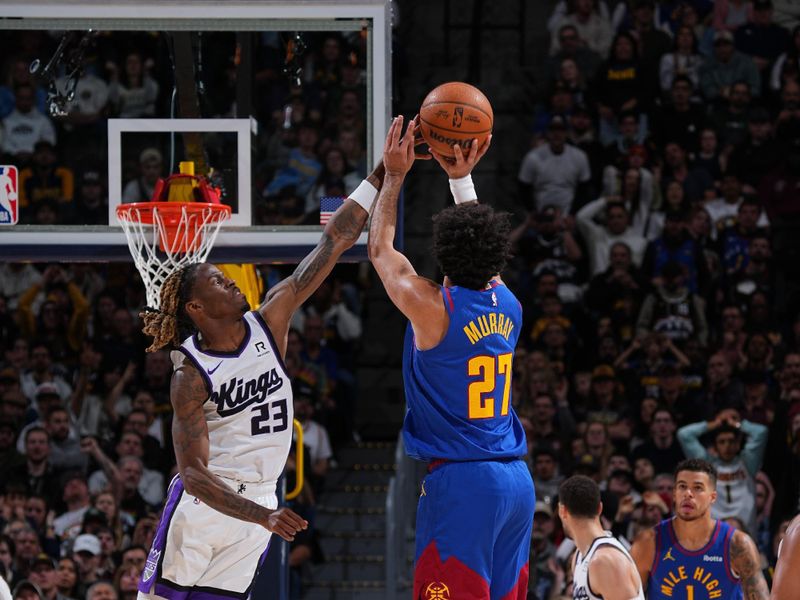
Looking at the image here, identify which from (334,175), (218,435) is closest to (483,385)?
(218,435)

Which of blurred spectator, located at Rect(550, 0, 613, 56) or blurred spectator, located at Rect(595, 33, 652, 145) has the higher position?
blurred spectator, located at Rect(550, 0, 613, 56)

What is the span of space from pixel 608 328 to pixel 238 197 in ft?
16.5

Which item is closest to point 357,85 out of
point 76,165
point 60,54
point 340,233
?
point 76,165

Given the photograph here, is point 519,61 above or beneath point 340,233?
above

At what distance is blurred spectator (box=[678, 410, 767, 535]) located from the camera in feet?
32.5

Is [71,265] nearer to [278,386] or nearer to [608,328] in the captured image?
[608,328]

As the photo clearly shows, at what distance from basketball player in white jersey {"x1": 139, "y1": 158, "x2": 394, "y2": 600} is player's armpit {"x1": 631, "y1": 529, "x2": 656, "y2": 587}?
2.87 m

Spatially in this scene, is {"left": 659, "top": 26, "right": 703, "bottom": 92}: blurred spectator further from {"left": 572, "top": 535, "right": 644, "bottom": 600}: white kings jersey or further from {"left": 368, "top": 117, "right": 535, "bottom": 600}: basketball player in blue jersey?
{"left": 368, "top": 117, "right": 535, "bottom": 600}: basketball player in blue jersey

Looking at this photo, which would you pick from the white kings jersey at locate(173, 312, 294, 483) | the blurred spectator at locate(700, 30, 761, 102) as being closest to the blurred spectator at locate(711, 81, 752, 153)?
the blurred spectator at locate(700, 30, 761, 102)

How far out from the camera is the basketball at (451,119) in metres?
5.47

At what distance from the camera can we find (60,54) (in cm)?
741

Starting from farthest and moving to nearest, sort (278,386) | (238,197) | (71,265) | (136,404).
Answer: (71,265) < (136,404) < (238,197) < (278,386)

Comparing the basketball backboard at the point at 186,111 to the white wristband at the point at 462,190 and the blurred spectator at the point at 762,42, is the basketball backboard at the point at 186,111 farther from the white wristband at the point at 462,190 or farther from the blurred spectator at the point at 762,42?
the blurred spectator at the point at 762,42

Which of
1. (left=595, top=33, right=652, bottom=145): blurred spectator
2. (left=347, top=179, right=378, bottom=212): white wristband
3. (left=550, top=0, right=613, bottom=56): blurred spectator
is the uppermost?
(left=550, top=0, right=613, bottom=56): blurred spectator
